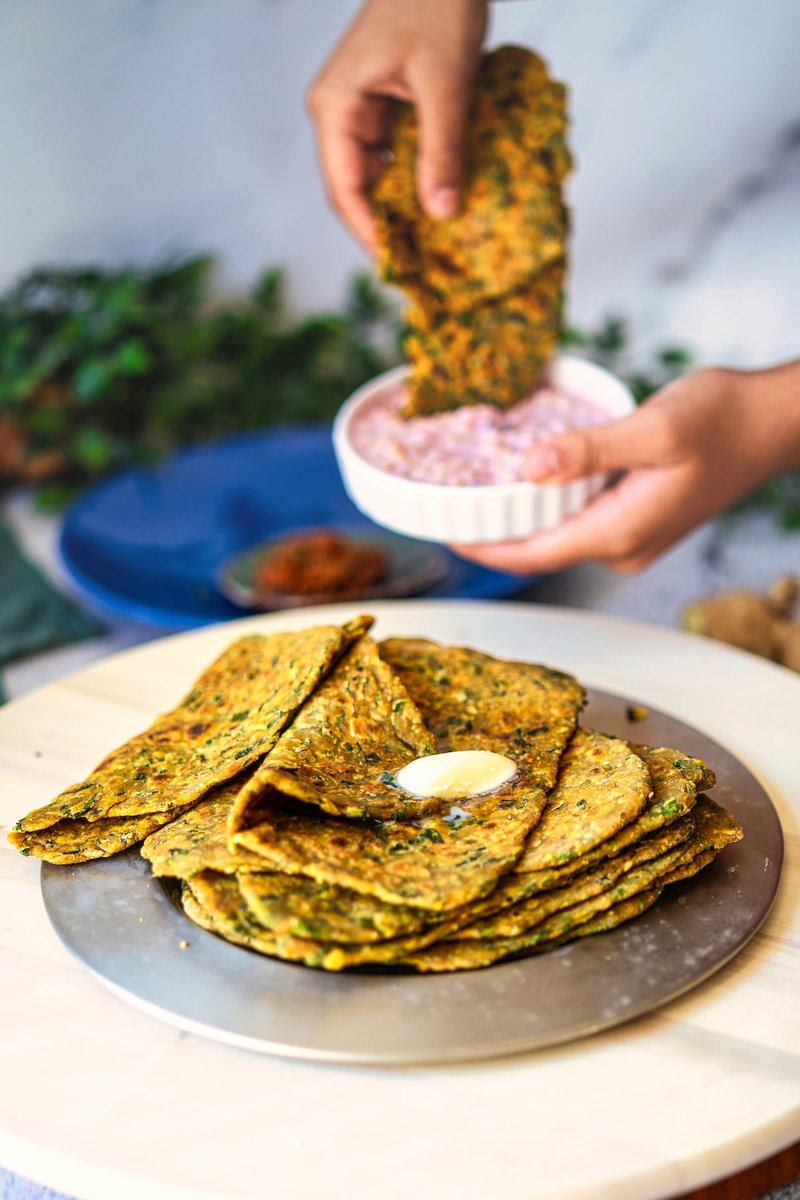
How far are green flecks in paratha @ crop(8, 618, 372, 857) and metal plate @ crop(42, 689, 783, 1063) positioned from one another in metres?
0.11

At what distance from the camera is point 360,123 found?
9.51 feet

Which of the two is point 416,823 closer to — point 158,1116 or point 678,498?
point 158,1116

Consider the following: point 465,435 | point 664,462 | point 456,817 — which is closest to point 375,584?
→ point 465,435

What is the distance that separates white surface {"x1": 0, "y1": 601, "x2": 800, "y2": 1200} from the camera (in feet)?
4.33

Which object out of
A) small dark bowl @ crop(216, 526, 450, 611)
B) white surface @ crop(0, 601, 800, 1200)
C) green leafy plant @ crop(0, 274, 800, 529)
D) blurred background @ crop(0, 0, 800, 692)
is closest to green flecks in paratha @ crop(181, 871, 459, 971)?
white surface @ crop(0, 601, 800, 1200)

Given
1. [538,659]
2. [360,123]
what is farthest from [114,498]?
[538,659]

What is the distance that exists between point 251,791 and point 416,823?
235 millimetres

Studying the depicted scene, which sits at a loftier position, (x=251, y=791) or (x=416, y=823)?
(x=251, y=791)

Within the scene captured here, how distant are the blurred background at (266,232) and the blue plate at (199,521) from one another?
0.03 meters

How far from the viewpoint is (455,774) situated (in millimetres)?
1756

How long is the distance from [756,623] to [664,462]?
62 centimetres

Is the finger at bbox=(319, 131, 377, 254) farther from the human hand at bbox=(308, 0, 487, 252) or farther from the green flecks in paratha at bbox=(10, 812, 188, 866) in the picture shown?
the green flecks in paratha at bbox=(10, 812, 188, 866)

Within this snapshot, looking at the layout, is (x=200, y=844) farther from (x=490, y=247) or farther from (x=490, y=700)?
(x=490, y=247)

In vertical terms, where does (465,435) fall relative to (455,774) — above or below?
above
